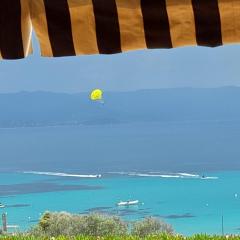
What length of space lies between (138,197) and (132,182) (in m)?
7.15

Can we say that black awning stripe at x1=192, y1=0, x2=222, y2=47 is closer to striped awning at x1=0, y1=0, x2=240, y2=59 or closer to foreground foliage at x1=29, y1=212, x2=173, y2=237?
striped awning at x1=0, y1=0, x2=240, y2=59

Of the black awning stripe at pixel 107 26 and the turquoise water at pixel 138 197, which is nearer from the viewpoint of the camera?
the black awning stripe at pixel 107 26

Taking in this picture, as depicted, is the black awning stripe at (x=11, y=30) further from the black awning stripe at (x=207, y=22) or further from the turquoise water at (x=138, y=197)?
the turquoise water at (x=138, y=197)

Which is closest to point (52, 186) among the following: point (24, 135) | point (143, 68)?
point (24, 135)

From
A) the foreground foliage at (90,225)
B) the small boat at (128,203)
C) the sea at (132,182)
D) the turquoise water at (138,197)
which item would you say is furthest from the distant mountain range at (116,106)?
the foreground foliage at (90,225)

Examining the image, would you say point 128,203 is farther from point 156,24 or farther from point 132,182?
point 156,24

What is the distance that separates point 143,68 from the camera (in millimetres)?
133375

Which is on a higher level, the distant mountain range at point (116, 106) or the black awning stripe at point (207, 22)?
the distant mountain range at point (116, 106)

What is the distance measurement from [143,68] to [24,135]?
95.2 feet

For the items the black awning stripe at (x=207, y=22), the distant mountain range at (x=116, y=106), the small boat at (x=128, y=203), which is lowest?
the black awning stripe at (x=207, y=22)

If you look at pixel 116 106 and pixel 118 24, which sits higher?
pixel 116 106

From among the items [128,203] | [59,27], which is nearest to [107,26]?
[59,27]

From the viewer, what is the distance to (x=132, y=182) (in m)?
57.5

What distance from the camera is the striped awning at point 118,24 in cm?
216
